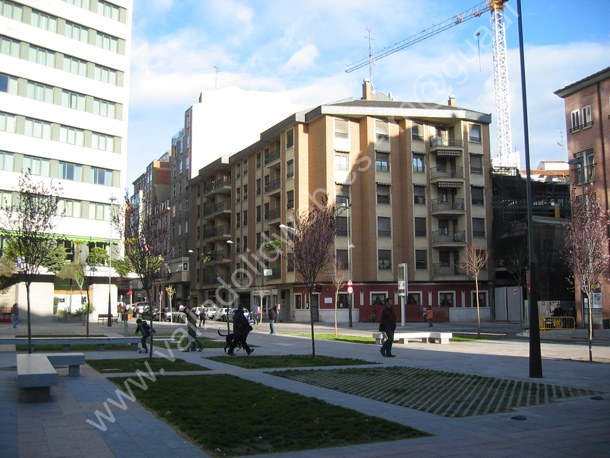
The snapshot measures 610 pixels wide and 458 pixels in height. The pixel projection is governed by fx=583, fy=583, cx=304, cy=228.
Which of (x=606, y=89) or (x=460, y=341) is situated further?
(x=606, y=89)

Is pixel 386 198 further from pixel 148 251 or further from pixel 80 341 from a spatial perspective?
pixel 148 251

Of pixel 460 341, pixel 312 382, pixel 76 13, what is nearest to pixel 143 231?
pixel 312 382

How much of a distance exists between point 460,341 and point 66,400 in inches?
771

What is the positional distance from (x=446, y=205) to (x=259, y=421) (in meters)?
47.8

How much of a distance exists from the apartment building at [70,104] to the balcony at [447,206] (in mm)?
27504

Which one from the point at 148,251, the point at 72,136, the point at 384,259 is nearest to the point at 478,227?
the point at 384,259

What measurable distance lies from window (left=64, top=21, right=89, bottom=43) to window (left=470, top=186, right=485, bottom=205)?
36353 mm

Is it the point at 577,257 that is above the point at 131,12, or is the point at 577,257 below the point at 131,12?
below

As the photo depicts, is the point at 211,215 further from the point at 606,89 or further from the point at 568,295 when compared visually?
the point at 606,89

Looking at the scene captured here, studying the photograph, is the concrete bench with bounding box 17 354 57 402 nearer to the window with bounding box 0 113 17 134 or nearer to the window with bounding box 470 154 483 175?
the window with bounding box 0 113 17 134

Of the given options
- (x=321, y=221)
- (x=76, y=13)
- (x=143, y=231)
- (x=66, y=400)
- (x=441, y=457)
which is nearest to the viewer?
(x=441, y=457)

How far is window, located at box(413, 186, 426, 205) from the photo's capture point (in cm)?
5310

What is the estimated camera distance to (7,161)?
42500mm

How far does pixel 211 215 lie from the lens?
229ft
